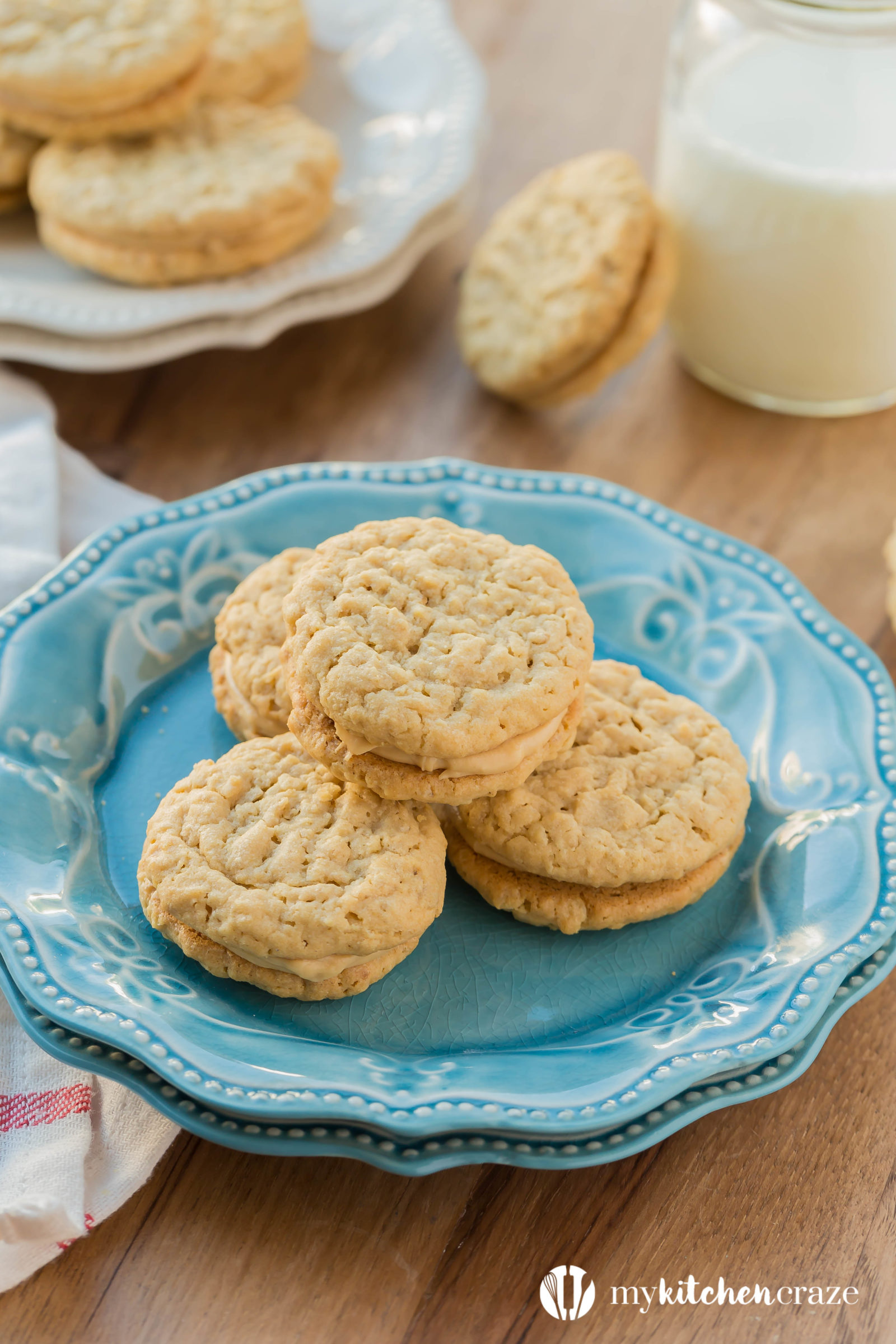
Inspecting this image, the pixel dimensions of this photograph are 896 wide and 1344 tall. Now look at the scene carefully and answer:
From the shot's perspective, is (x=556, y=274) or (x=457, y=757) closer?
(x=457, y=757)

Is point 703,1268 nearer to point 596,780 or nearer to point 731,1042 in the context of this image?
point 731,1042

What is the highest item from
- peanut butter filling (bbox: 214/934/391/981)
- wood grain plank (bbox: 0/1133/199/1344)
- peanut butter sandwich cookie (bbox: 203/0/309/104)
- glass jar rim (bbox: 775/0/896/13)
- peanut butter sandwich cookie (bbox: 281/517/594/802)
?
glass jar rim (bbox: 775/0/896/13)

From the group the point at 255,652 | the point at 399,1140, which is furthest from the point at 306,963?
the point at 255,652

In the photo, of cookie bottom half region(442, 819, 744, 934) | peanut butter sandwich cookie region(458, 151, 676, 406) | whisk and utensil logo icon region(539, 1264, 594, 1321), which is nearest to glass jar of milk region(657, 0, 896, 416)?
peanut butter sandwich cookie region(458, 151, 676, 406)

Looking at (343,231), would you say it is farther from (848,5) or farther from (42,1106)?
(42,1106)

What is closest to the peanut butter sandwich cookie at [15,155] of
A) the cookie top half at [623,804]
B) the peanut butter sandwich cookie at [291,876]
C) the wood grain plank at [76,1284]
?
the peanut butter sandwich cookie at [291,876]

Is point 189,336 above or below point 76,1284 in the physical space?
above

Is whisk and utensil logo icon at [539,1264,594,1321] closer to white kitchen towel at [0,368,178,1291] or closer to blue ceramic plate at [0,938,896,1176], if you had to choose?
blue ceramic plate at [0,938,896,1176]
